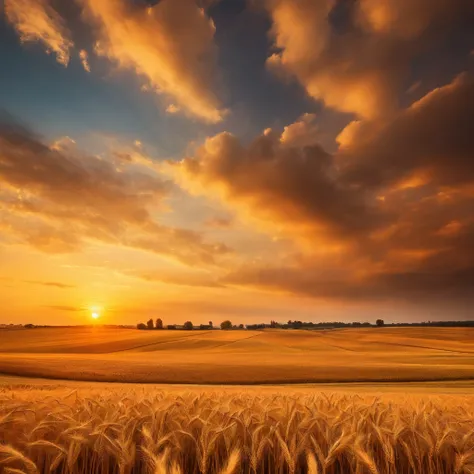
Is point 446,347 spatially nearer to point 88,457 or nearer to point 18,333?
point 88,457

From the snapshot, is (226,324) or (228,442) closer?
(228,442)

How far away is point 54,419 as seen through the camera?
12.0ft

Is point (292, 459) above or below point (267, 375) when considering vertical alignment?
above

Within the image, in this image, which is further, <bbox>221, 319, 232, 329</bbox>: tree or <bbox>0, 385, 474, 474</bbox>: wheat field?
<bbox>221, 319, 232, 329</bbox>: tree

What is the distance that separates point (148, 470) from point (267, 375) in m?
22.3

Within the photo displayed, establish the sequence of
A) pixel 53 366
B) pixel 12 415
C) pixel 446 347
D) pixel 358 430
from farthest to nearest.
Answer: pixel 446 347
pixel 53 366
pixel 12 415
pixel 358 430

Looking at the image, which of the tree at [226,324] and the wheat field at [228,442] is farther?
the tree at [226,324]

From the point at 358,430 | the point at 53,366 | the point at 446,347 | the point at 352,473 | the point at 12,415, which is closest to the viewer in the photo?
the point at 352,473

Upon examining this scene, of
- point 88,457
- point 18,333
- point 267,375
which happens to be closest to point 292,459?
point 88,457

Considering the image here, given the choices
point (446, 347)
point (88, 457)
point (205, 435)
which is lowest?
point (446, 347)

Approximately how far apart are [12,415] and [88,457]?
1.19 m

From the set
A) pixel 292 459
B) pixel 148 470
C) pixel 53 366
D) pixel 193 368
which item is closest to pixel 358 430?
pixel 292 459

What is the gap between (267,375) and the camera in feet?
78.8

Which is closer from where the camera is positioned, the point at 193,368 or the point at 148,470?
the point at 148,470
